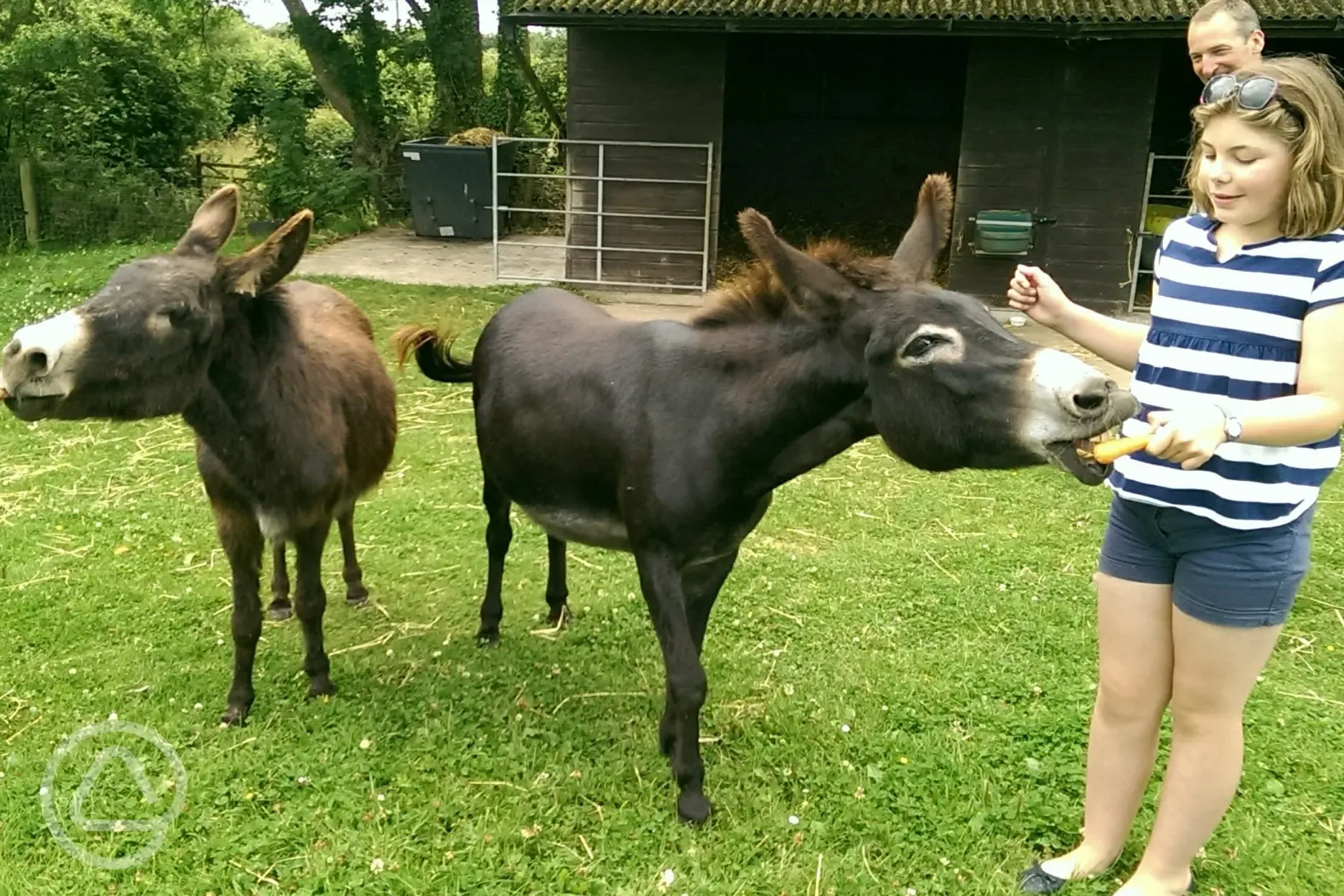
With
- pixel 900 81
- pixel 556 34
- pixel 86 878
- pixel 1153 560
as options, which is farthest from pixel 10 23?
pixel 1153 560

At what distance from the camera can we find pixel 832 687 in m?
3.86

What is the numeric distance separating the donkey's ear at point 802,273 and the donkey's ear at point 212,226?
5.75 ft

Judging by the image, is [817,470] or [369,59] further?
[369,59]

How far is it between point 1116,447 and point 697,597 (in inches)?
62.3

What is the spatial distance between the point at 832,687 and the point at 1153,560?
5.35 feet

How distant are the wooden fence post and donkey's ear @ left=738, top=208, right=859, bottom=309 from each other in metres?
13.9

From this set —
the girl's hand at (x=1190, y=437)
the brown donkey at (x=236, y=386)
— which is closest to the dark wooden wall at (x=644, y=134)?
the brown donkey at (x=236, y=386)

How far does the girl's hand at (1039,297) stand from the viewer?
8.81 feet

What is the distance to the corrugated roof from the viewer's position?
9328 mm

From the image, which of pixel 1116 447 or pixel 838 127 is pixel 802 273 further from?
pixel 838 127

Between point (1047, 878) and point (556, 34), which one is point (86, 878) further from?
point (556, 34)

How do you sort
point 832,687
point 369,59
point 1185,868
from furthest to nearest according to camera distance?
1. point 369,59
2. point 832,687
3. point 1185,868

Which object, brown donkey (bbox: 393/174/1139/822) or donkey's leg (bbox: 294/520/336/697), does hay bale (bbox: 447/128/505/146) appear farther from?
donkey's leg (bbox: 294/520/336/697)

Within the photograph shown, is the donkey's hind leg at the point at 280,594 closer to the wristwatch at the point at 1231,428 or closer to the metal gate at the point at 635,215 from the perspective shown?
the wristwatch at the point at 1231,428
